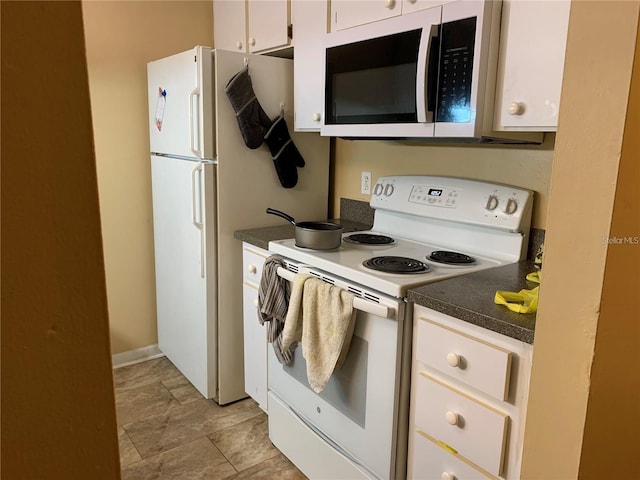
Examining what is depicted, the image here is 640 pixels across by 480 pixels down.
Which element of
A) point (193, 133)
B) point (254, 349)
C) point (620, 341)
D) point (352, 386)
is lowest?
point (254, 349)

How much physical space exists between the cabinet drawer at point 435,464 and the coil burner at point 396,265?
1.69ft

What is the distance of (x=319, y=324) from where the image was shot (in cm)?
183

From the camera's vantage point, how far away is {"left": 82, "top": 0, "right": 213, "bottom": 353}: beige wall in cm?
283

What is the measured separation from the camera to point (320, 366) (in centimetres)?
183

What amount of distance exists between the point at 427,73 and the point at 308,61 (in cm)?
77

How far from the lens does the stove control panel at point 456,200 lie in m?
1.92

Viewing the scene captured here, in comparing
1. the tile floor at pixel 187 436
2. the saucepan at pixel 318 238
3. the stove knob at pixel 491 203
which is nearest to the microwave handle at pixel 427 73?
the stove knob at pixel 491 203

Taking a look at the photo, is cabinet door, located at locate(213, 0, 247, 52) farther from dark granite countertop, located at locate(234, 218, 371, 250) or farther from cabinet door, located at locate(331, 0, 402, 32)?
dark granite countertop, located at locate(234, 218, 371, 250)

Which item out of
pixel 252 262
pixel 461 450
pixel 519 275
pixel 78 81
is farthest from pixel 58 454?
pixel 252 262

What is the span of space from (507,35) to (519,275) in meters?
0.78

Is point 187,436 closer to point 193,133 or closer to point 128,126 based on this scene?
point 193,133

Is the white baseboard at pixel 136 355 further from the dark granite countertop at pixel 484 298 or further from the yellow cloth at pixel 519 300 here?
the yellow cloth at pixel 519 300

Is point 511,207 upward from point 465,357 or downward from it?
upward

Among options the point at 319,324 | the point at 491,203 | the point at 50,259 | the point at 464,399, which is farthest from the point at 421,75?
the point at 50,259
